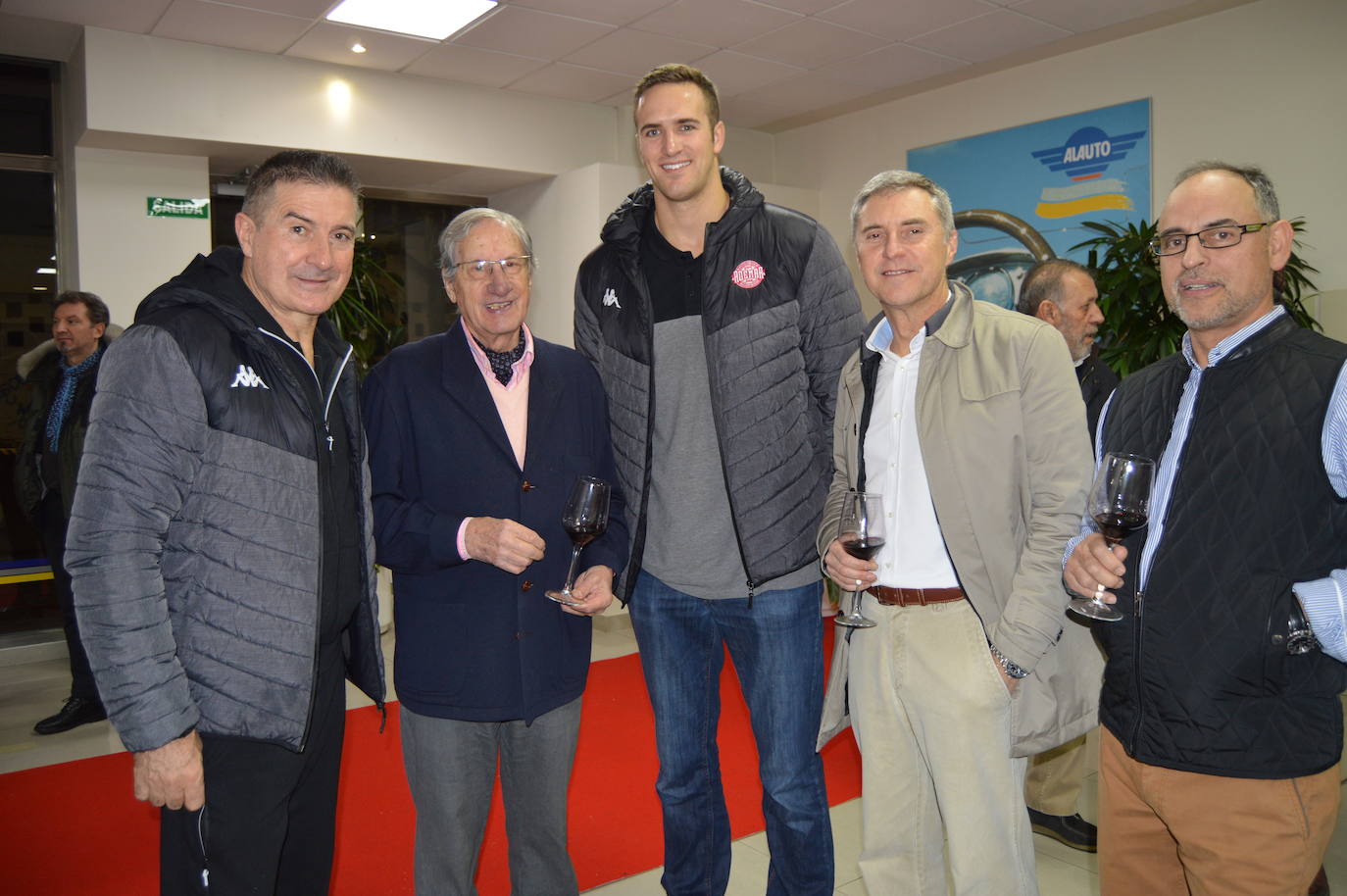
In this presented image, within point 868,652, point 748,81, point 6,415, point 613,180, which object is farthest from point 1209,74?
point 6,415

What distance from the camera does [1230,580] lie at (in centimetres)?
166

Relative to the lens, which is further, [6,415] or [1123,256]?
[6,415]

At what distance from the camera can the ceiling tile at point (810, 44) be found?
239 inches

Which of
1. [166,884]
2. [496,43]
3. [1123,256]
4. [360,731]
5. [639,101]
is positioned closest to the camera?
[166,884]

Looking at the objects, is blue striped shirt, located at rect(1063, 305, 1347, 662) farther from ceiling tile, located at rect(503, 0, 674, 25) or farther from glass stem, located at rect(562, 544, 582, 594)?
ceiling tile, located at rect(503, 0, 674, 25)

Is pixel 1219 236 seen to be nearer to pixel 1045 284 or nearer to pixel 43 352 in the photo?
pixel 1045 284

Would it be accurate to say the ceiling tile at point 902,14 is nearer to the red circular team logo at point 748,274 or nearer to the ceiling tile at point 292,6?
the ceiling tile at point 292,6

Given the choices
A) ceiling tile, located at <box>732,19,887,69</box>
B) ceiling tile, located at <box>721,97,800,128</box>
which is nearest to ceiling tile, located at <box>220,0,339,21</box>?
ceiling tile, located at <box>732,19,887,69</box>

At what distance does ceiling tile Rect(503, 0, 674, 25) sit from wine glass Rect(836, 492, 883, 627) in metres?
4.52

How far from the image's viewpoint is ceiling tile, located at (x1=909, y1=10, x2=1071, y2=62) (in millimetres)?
5949

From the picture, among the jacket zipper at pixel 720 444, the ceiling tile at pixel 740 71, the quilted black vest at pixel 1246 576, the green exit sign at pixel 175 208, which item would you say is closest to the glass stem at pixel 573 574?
the jacket zipper at pixel 720 444

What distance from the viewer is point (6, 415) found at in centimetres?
666

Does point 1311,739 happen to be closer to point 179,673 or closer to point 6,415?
point 179,673

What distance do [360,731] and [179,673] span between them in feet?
10.3
